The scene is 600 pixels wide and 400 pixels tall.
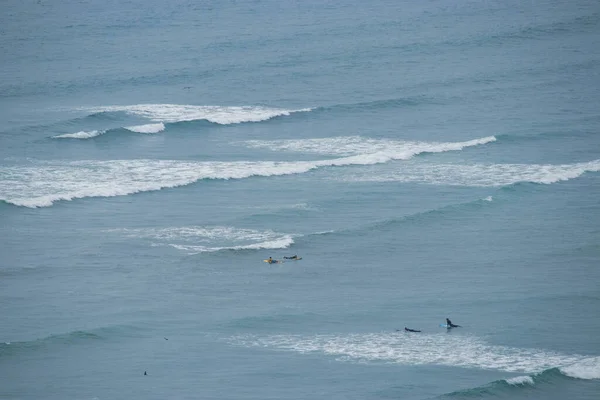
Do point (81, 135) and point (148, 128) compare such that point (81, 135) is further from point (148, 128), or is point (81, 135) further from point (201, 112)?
point (201, 112)

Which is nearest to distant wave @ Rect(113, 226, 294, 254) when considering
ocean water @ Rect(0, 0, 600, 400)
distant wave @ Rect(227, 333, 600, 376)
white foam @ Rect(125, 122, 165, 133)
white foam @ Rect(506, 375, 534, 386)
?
ocean water @ Rect(0, 0, 600, 400)

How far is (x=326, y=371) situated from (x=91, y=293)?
9867mm

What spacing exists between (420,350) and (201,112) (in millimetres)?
33356

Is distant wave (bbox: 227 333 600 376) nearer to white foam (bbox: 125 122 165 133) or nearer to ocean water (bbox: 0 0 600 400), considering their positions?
ocean water (bbox: 0 0 600 400)

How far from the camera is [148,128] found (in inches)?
2441

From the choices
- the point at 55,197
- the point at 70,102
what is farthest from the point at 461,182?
the point at 70,102

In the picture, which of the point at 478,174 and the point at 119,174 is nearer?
the point at 119,174

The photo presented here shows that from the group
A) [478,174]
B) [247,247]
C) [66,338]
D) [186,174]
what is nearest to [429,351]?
[247,247]

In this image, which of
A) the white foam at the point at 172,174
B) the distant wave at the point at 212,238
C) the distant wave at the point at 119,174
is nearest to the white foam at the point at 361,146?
the distant wave at the point at 119,174

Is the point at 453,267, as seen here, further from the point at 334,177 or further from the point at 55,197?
the point at 55,197

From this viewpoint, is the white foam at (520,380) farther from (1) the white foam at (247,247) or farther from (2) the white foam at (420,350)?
(1) the white foam at (247,247)

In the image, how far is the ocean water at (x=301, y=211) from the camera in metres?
34.2

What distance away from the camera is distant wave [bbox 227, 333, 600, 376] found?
33875 mm

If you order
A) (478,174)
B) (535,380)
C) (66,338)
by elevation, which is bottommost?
(535,380)
